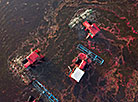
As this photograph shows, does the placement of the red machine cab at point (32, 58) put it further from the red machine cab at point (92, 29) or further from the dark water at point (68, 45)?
the red machine cab at point (92, 29)

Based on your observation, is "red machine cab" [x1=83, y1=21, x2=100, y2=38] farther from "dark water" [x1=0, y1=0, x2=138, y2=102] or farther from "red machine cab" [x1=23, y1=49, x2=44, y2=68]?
"red machine cab" [x1=23, y1=49, x2=44, y2=68]

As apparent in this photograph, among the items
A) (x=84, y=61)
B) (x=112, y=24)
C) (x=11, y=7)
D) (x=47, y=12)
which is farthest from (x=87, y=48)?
(x=11, y=7)

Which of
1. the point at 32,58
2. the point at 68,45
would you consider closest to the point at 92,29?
the point at 68,45

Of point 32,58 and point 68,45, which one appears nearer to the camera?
point 32,58

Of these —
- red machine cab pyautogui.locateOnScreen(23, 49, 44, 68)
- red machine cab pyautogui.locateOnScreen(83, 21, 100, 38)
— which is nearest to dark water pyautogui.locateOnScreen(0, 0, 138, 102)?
red machine cab pyautogui.locateOnScreen(83, 21, 100, 38)

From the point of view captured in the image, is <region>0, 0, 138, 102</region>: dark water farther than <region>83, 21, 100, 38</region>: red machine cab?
No

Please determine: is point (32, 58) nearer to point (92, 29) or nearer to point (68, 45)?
point (68, 45)

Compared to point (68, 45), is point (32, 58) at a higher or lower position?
higher

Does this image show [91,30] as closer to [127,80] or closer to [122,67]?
[122,67]
